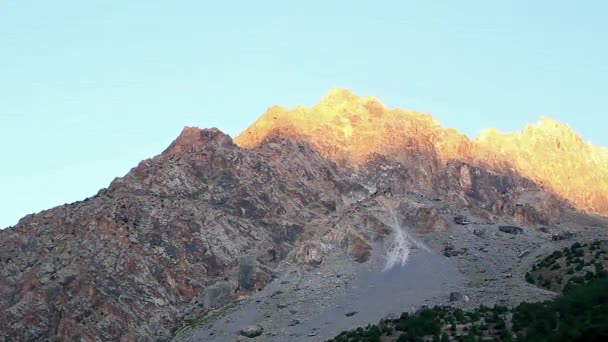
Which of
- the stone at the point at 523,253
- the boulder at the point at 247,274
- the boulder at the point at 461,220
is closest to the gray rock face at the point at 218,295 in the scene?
the boulder at the point at 247,274

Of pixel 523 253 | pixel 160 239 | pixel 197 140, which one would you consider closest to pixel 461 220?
pixel 523 253

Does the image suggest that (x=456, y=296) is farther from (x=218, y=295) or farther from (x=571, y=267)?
(x=218, y=295)

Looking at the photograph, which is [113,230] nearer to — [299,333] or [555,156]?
[299,333]

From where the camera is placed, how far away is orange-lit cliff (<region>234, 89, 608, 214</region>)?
5561 inches

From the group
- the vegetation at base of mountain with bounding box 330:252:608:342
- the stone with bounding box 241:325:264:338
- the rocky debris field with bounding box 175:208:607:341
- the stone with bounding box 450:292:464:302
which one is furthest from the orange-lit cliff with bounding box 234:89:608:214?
the vegetation at base of mountain with bounding box 330:252:608:342

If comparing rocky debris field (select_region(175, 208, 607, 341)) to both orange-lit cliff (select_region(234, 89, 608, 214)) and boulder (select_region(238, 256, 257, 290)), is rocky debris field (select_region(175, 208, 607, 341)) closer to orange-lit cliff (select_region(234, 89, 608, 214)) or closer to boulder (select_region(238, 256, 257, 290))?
boulder (select_region(238, 256, 257, 290))

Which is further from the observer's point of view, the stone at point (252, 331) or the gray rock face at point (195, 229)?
the gray rock face at point (195, 229)

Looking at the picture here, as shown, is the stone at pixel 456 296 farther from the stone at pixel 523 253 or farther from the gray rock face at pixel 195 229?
the gray rock face at pixel 195 229

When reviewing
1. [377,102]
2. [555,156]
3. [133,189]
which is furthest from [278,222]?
[555,156]

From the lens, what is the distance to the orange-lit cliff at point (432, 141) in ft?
463

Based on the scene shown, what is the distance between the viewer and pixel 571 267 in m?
82.8

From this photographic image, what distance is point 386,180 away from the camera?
132875 mm

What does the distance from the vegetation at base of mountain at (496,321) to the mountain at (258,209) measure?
26.1m

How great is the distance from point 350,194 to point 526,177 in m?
35.6
